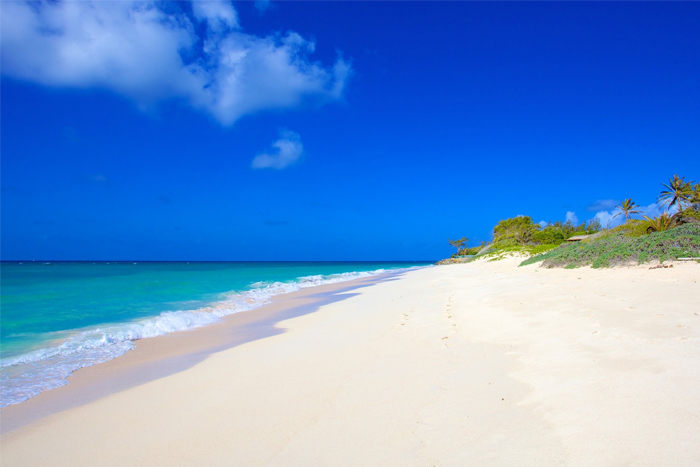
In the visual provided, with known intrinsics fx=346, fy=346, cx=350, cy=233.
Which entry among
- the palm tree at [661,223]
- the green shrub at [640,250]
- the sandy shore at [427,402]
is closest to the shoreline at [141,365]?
the sandy shore at [427,402]

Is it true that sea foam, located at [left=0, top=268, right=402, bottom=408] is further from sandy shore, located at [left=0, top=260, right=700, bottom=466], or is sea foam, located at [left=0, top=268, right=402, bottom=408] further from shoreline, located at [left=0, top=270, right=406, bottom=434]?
sandy shore, located at [left=0, top=260, right=700, bottom=466]

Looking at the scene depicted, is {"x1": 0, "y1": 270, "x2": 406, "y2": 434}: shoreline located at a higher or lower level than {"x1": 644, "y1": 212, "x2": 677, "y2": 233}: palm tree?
lower

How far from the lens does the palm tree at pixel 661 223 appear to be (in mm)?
21175

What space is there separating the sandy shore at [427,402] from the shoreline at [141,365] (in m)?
0.09

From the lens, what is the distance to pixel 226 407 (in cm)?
402

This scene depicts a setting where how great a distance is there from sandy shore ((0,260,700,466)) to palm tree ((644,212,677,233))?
1926 cm

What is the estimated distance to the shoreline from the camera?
464 centimetres

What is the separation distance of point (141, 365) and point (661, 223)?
2739 centimetres

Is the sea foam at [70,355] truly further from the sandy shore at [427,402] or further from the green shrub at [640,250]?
the green shrub at [640,250]

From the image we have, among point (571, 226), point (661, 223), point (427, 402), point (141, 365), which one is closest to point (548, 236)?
point (571, 226)

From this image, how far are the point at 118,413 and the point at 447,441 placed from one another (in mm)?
3873

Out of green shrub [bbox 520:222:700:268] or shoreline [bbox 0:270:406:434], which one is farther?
green shrub [bbox 520:222:700:268]

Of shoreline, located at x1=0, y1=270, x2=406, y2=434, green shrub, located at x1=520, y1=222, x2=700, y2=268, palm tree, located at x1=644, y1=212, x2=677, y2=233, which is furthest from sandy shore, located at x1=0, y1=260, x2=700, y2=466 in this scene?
palm tree, located at x1=644, y1=212, x2=677, y2=233

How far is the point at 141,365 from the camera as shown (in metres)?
6.40
